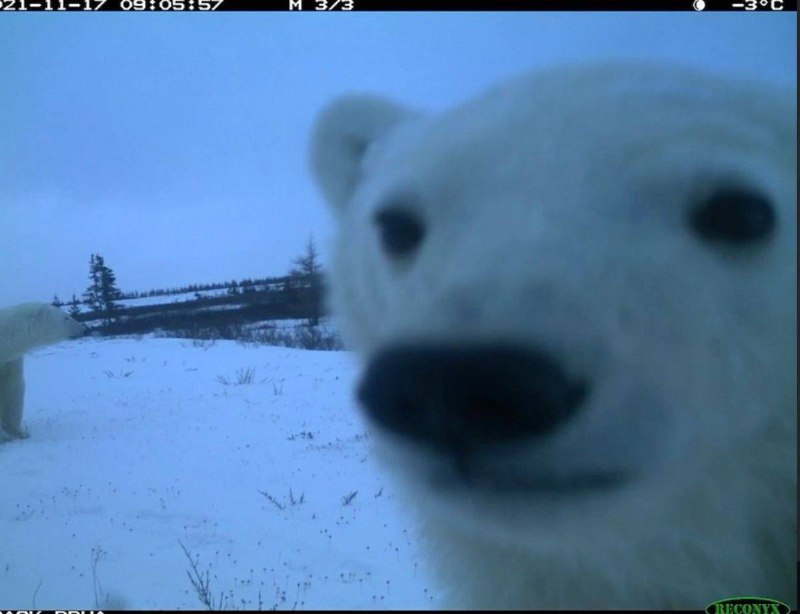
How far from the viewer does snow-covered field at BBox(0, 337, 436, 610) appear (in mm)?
1347

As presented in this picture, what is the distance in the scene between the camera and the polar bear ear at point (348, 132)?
3.23ft

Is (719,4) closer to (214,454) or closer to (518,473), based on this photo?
(518,473)

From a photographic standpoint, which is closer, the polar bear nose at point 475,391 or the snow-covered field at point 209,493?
the polar bear nose at point 475,391

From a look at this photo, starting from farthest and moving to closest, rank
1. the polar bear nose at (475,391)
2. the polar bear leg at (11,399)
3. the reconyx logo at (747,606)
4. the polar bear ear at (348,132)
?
the polar bear leg at (11,399)
the polar bear ear at (348,132)
the reconyx logo at (747,606)
the polar bear nose at (475,391)

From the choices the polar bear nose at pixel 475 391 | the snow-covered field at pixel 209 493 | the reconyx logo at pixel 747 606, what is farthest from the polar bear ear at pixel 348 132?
the reconyx logo at pixel 747 606

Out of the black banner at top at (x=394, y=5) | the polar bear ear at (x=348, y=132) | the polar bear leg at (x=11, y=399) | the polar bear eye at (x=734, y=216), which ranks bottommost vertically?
the polar bear leg at (x=11, y=399)

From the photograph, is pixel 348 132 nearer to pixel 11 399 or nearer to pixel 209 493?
pixel 209 493

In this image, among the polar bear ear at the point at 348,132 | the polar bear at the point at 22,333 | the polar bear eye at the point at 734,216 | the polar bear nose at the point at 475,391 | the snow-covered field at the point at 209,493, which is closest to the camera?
the polar bear nose at the point at 475,391

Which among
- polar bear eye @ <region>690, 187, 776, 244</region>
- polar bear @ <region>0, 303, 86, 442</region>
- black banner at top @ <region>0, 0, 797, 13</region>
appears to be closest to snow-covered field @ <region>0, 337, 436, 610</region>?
polar bear eye @ <region>690, 187, 776, 244</region>

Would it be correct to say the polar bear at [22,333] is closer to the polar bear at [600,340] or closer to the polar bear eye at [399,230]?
the polar bear eye at [399,230]

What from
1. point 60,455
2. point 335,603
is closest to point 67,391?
point 60,455

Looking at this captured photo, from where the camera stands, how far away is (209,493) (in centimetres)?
164

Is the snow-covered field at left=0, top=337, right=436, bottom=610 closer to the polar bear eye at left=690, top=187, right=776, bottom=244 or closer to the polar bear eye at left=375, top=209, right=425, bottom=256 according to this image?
the polar bear eye at left=375, top=209, right=425, bottom=256

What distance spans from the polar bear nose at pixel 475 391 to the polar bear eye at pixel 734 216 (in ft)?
0.87
